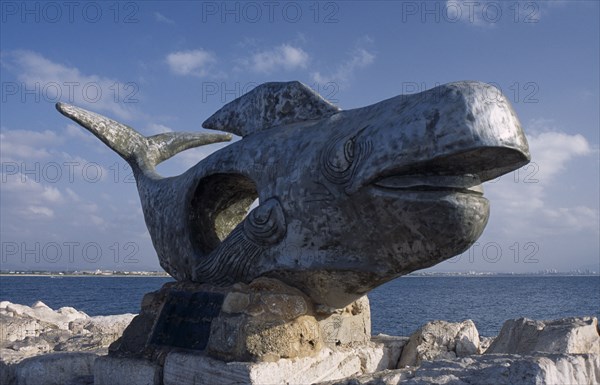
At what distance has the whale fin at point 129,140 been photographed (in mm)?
6383

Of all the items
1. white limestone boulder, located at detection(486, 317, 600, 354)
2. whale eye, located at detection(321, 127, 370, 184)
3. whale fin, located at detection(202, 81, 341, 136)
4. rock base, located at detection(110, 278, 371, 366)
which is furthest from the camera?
whale fin, located at detection(202, 81, 341, 136)

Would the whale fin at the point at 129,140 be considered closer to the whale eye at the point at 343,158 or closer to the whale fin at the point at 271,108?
the whale fin at the point at 271,108

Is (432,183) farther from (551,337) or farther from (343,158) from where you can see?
(551,337)

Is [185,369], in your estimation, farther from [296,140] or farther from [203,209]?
[296,140]

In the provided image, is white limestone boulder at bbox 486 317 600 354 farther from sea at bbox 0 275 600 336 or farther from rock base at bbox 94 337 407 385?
sea at bbox 0 275 600 336

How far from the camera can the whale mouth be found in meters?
3.55

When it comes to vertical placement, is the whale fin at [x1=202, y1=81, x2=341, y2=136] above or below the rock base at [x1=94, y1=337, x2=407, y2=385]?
above

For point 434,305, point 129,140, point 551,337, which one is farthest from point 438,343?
point 434,305

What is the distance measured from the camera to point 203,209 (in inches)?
208

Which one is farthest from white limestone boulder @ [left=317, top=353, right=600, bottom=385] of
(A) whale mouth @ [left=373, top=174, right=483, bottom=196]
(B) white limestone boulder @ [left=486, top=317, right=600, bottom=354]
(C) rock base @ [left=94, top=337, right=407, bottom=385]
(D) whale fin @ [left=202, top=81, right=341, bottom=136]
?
(D) whale fin @ [left=202, top=81, right=341, bottom=136]

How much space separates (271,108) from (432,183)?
1896 millimetres

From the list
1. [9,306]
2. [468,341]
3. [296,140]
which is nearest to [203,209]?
[296,140]

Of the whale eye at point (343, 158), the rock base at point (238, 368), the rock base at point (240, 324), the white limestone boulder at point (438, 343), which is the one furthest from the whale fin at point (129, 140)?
the white limestone boulder at point (438, 343)

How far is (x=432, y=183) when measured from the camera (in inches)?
140
